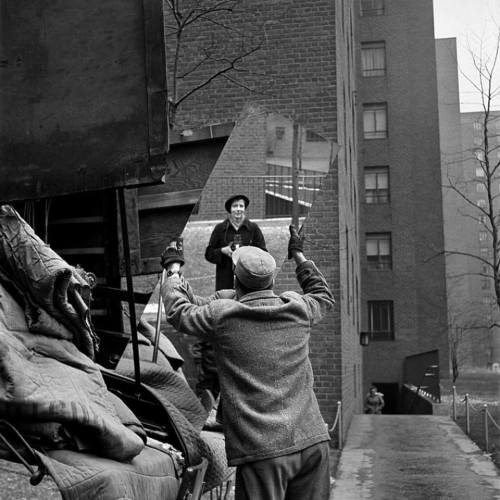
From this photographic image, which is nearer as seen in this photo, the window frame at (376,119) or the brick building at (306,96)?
the brick building at (306,96)

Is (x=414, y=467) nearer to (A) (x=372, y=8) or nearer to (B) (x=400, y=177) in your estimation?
(B) (x=400, y=177)

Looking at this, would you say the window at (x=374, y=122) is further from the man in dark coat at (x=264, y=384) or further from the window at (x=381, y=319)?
the man in dark coat at (x=264, y=384)

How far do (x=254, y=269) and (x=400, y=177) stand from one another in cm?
→ 4015

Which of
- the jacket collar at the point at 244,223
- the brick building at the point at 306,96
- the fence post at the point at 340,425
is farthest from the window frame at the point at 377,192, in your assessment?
the jacket collar at the point at 244,223

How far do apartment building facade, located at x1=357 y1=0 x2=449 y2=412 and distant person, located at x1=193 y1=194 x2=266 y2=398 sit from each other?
3456 centimetres

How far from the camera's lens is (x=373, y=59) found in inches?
1715

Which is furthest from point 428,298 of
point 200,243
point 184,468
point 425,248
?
point 184,468

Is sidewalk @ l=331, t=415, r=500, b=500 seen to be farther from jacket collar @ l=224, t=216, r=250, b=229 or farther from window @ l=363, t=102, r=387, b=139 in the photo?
window @ l=363, t=102, r=387, b=139

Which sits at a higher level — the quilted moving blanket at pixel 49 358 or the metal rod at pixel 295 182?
the metal rod at pixel 295 182

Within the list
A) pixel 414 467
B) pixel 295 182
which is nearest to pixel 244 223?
pixel 295 182

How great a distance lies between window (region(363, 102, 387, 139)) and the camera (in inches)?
1686

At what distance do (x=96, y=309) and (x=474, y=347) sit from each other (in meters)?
53.3

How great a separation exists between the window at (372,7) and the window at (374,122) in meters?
5.25

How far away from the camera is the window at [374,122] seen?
42812 millimetres
